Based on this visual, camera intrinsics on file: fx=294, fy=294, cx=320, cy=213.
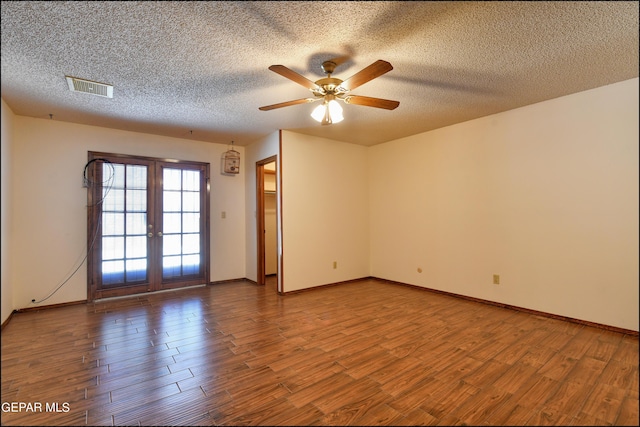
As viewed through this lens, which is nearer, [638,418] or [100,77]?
[638,418]

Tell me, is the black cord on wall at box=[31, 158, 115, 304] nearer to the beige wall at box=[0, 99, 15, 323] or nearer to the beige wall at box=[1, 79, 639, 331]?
the beige wall at box=[1, 79, 639, 331]

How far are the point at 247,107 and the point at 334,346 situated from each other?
2.79 meters

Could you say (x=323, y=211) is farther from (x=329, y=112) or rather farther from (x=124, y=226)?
(x=124, y=226)

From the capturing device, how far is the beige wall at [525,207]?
4.50 feet

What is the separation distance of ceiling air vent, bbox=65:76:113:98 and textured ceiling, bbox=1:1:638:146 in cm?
8

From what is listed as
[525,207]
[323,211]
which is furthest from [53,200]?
[525,207]

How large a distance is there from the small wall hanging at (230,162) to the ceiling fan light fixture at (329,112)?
284 centimetres

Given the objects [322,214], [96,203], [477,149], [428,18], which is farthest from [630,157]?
[96,203]

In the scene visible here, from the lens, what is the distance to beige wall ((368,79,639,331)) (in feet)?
4.50

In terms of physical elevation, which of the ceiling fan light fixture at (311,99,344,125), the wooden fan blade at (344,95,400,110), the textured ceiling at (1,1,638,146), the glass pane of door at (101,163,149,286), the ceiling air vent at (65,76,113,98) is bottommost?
the glass pane of door at (101,163,149,286)

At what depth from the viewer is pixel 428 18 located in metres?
1.95

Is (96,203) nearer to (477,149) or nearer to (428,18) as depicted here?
(428,18)

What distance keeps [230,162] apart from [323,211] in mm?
1914

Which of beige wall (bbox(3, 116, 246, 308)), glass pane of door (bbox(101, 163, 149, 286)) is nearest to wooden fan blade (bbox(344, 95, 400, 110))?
beige wall (bbox(3, 116, 246, 308))
